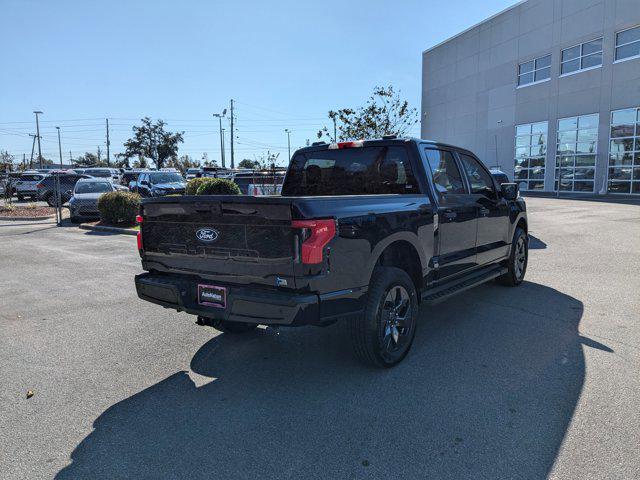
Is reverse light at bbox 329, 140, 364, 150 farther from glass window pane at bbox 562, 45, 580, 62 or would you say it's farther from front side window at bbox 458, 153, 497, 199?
glass window pane at bbox 562, 45, 580, 62

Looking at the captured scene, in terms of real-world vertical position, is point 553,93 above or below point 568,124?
above

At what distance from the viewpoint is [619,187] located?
26.9 meters

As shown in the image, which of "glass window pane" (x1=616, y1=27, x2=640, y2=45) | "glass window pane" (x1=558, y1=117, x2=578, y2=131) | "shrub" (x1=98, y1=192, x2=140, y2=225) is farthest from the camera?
"glass window pane" (x1=558, y1=117, x2=578, y2=131)

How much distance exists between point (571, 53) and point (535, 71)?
3104mm

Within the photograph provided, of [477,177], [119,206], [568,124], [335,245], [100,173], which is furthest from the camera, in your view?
[100,173]

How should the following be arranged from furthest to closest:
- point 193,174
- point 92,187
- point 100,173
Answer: point 193,174, point 100,173, point 92,187

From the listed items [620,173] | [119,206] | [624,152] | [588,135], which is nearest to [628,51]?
[588,135]

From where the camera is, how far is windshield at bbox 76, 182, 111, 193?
58.4ft

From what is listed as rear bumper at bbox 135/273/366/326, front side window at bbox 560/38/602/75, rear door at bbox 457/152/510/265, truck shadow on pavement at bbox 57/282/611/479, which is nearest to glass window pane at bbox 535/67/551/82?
front side window at bbox 560/38/602/75

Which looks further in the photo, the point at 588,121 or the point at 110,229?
the point at 588,121

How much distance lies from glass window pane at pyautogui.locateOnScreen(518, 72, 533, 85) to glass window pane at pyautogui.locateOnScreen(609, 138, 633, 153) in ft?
27.6

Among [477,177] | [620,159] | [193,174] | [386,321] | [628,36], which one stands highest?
[628,36]

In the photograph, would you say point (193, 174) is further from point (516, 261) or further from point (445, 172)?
point (445, 172)

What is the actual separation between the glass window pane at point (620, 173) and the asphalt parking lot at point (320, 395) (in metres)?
24.5
